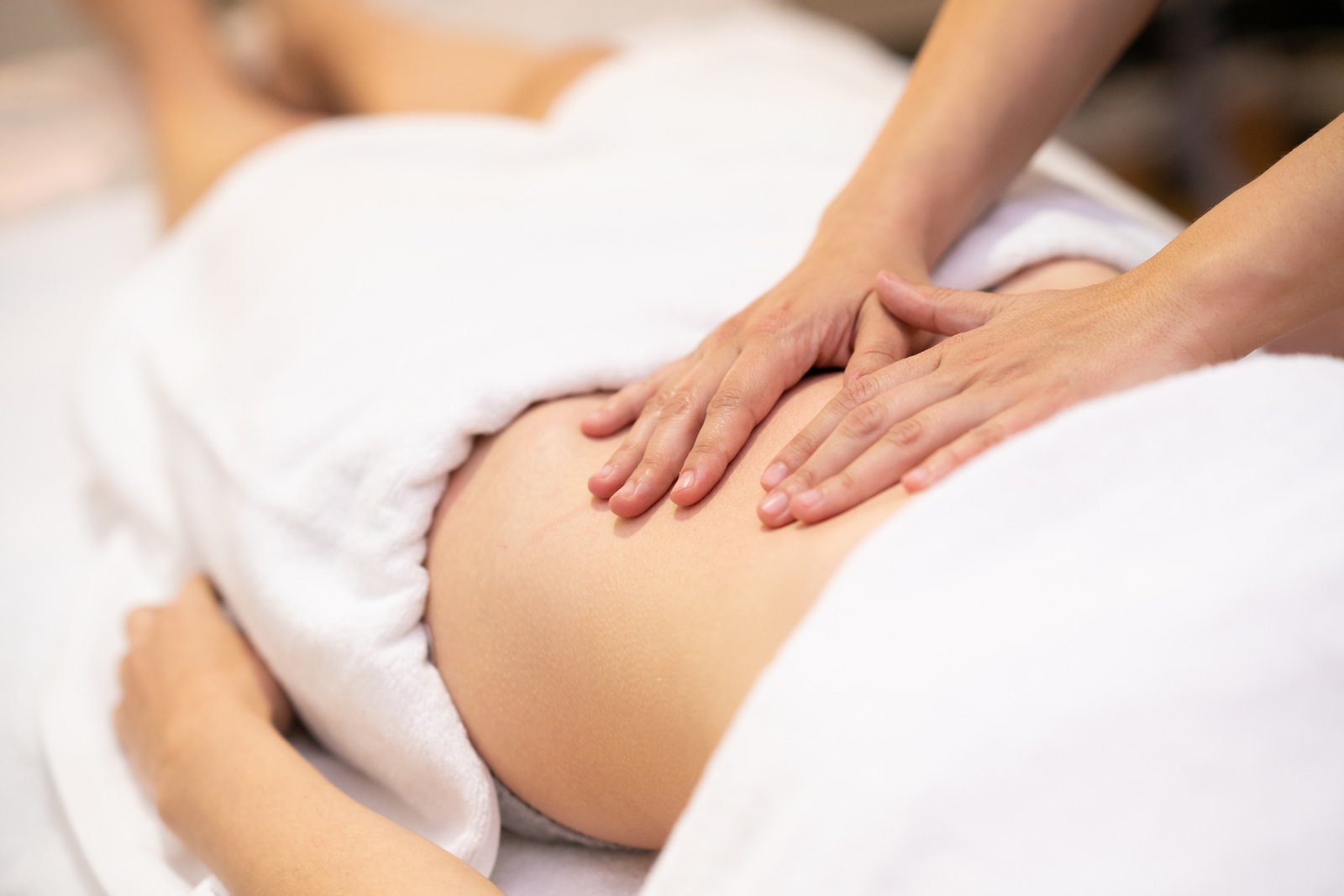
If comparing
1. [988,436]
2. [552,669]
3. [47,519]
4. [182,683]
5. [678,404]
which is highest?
[988,436]

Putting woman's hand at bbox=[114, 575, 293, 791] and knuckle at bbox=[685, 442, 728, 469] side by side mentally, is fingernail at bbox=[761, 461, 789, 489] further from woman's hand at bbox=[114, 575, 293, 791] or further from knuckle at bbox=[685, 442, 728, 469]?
woman's hand at bbox=[114, 575, 293, 791]

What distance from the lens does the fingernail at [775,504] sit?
0.53 metres

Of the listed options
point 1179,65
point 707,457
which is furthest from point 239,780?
point 1179,65

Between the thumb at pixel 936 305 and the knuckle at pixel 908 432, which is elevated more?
the thumb at pixel 936 305

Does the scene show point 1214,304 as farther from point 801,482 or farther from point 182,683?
point 182,683

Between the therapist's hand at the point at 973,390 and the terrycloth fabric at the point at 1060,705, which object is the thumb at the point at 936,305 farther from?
the terrycloth fabric at the point at 1060,705

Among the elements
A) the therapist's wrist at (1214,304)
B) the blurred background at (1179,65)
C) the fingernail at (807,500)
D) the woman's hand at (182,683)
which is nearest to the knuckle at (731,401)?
the fingernail at (807,500)

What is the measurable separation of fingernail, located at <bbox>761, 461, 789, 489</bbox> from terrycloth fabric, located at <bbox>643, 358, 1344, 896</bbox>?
0.12m

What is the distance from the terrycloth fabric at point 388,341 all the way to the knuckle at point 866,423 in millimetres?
198

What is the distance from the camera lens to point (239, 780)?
639 mm

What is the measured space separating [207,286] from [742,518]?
624mm

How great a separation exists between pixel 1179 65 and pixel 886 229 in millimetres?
2094

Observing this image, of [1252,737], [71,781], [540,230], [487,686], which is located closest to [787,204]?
[540,230]

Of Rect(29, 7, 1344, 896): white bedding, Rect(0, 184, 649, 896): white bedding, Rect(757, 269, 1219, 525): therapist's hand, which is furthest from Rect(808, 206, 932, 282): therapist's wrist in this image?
Rect(0, 184, 649, 896): white bedding
